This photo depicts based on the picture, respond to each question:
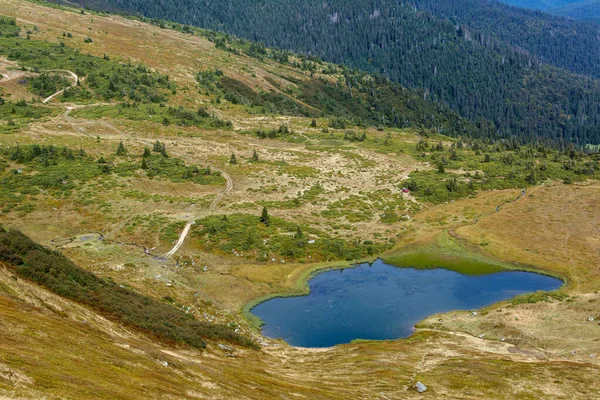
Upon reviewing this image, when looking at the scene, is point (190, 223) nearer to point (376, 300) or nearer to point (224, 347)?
point (376, 300)

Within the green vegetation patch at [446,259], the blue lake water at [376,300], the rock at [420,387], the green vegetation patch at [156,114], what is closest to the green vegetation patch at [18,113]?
the green vegetation patch at [156,114]

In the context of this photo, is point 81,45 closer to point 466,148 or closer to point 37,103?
point 37,103

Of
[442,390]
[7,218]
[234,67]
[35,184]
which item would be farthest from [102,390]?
[234,67]

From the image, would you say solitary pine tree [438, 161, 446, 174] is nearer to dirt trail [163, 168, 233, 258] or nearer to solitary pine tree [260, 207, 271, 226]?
dirt trail [163, 168, 233, 258]

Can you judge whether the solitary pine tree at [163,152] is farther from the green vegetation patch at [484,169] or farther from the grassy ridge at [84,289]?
the grassy ridge at [84,289]

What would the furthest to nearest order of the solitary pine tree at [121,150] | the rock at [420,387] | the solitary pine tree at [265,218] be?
the solitary pine tree at [121,150]
the solitary pine tree at [265,218]
the rock at [420,387]

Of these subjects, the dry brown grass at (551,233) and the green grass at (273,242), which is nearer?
the dry brown grass at (551,233)

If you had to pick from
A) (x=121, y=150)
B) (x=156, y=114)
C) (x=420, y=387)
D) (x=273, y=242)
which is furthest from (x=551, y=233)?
(x=156, y=114)
